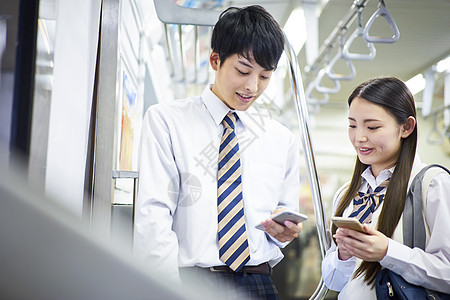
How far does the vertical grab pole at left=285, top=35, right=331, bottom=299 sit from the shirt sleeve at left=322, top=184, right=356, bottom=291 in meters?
0.12

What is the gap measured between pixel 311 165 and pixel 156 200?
2.54 feet

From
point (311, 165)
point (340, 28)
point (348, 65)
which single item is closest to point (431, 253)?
point (311, 165)

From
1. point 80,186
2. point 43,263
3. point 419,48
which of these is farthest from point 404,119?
point 419,48

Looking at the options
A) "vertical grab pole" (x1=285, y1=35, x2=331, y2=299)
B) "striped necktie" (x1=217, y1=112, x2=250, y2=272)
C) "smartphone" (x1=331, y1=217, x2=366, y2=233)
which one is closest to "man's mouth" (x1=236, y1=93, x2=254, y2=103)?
"striped necktie" (x1=217, y1=112, x2=250, y2=272)

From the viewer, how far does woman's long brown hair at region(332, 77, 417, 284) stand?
1508 mm

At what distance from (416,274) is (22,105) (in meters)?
1.20

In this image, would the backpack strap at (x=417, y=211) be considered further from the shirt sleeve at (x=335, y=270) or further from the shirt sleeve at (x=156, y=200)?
the shirt sleeve at (x=156, y=200)

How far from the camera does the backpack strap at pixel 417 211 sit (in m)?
1.45

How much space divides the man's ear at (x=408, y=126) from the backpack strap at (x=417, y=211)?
0.19 m

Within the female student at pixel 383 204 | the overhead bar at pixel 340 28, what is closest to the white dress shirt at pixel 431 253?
the female student at pixel 383 204

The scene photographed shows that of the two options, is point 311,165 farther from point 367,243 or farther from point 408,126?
point 367,243

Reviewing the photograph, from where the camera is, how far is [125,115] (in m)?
2.87

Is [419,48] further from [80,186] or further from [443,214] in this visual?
[80,186]

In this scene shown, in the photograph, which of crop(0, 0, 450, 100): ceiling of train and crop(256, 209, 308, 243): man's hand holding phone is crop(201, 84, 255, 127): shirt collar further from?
crop(0, 0, 450, 100): ceiling of train
